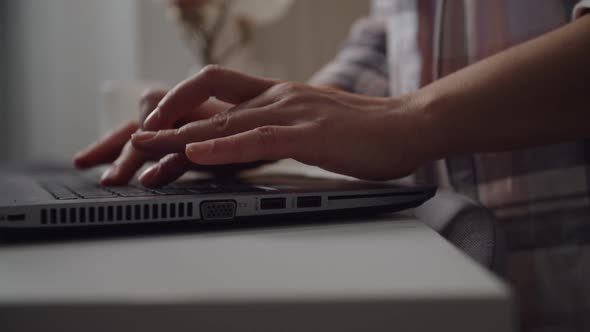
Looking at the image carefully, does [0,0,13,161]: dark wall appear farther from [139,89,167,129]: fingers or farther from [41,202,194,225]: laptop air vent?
[41,202,194,225]: laptop air vent

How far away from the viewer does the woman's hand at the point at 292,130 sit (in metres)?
0.44

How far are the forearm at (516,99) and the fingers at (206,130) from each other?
0.43 feet

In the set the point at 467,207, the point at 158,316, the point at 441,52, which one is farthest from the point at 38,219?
the point at 441,52

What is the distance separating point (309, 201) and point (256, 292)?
190 mm

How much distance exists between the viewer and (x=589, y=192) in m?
0.64

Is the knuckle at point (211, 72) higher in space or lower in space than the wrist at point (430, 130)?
higher

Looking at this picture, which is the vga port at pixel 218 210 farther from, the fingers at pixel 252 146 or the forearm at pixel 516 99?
the forearm at pixel 516 99

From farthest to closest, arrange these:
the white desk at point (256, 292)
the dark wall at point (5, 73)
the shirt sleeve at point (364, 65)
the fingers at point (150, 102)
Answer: the dark wall at point (5, 73)
the shirt sleeve at point (364, 65)
the fingers at point (150, 102)
the white desk at point (256, 292)

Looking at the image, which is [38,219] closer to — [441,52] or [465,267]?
[465,267]

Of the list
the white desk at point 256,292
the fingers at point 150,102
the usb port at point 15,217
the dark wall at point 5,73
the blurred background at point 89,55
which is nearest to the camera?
the white desk at point 256,292

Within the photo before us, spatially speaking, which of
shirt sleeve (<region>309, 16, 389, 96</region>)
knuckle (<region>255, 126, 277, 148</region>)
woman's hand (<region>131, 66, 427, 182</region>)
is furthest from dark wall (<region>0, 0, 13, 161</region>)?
knuckle (<region>255, 126, 277, 148</region>)

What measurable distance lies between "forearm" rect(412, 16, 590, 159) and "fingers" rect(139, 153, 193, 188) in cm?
22

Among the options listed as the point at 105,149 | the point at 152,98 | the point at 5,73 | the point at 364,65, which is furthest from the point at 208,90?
the point at 5,73

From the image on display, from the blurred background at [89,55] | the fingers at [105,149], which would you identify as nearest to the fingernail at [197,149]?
the fingers at [105,149]
